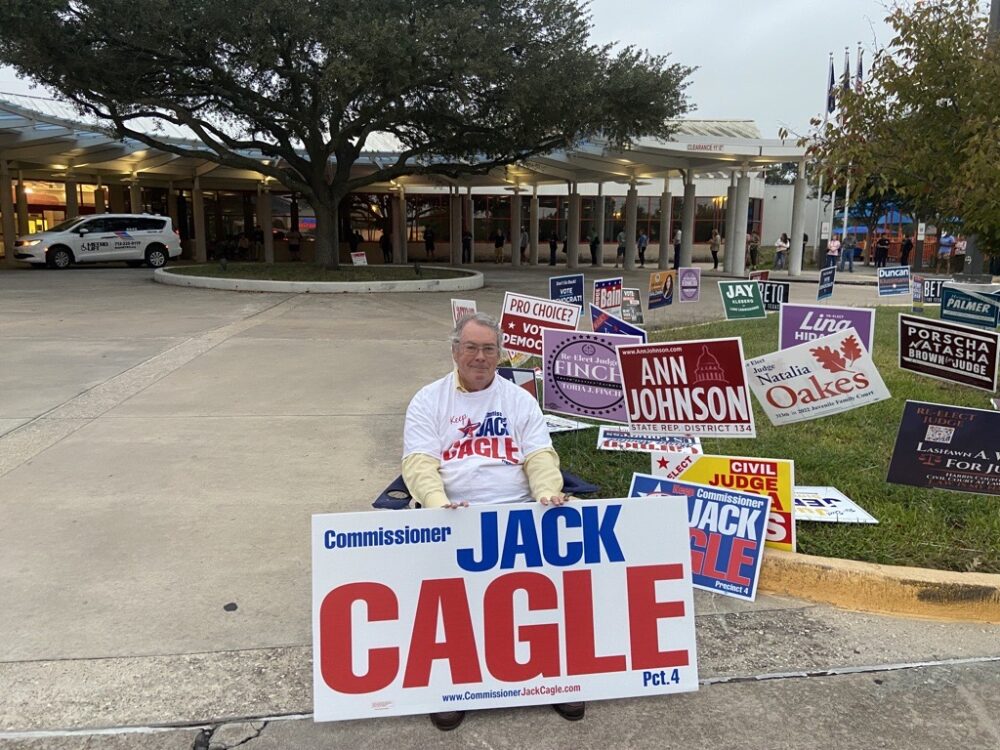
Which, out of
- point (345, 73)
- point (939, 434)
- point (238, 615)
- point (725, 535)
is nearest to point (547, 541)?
point (725, 535)

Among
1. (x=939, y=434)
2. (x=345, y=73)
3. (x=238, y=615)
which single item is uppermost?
(x=345, y=73)

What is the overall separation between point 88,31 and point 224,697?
19.0 metres

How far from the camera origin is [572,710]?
2830 mm

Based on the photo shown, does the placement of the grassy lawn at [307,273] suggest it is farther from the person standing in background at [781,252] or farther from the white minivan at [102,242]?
the person standing in background at [781,252]

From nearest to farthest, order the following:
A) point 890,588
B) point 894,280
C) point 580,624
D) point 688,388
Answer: point 580,624 < point 890,588 < point 688,388 < point 894,280

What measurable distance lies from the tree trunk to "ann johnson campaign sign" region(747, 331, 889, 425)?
19167mm

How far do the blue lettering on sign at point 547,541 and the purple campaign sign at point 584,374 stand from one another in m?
2.43

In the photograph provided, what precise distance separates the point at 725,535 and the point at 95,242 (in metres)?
27.4

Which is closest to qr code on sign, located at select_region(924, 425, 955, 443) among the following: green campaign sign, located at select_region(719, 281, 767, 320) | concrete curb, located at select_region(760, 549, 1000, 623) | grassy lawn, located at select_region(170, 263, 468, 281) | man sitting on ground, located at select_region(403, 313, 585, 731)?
concrete curb, located at select_region(760, 549, 1000, 623)

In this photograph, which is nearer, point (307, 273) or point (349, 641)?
point (349, 641)

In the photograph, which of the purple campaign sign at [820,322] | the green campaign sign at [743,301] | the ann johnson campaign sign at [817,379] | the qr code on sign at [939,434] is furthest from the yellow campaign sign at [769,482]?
the green campaign sign at [743,301]

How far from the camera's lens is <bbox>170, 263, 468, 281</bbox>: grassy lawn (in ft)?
65.9

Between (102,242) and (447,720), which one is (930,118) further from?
(102,242)

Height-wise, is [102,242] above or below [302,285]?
above
